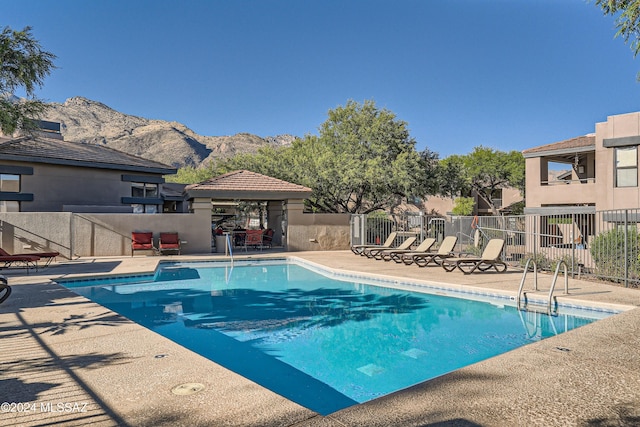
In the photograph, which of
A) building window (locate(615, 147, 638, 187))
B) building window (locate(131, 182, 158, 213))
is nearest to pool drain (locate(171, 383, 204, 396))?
building window (locate(615, 147, 638, 187))

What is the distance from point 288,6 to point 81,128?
136306 millimetres

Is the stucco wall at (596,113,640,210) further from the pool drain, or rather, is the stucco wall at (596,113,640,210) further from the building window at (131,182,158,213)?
the building window at (131,182,158,213)

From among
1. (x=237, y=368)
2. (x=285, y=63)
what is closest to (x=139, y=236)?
(x=237, y=368)

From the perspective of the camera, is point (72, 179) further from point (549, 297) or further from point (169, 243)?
point (549, 297)

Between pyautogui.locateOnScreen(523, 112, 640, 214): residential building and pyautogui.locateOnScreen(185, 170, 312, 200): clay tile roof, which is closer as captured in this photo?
pyautogui.locateOnScreen(523, 112, 640, 214): residential building

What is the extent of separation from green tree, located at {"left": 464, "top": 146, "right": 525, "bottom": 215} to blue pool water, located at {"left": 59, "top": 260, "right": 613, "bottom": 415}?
1514 inches

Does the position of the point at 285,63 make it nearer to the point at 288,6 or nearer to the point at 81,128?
the point at 288,6

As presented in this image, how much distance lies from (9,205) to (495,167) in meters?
43.1

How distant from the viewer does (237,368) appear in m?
5.85

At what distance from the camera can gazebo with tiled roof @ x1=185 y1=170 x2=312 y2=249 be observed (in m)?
19.2

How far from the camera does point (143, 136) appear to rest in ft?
422

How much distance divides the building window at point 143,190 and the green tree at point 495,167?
108 ft

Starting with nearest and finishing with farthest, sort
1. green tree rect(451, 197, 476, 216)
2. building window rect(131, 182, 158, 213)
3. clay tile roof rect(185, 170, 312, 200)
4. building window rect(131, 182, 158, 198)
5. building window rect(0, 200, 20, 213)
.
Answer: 1. clay tile roof rect(185, 170, 312, 200)
2. building window rect(0, 200, 20, 213)
3. building window rect(131, 182, 158, 213)
4. building window rect(131, 182, 158, 198)
5. green tree rect(451, 197, 476, 216)

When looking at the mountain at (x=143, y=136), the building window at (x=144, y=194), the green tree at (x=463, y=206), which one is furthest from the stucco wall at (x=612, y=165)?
the mountain at (x=143, y=136)
